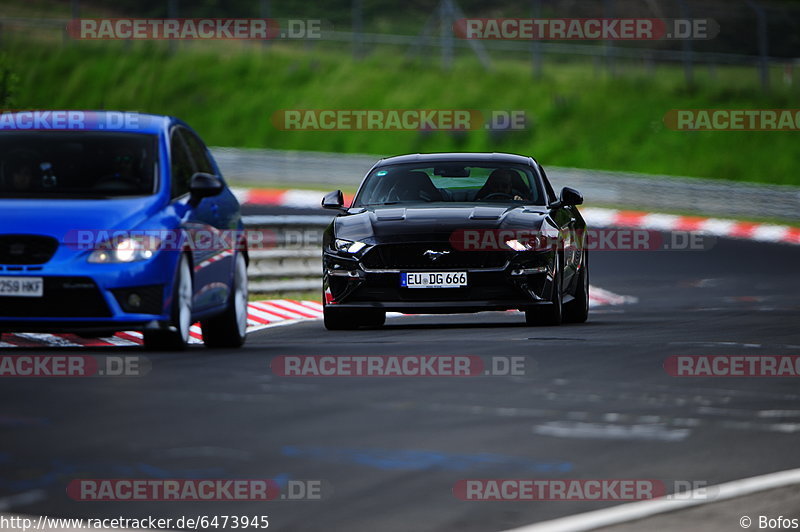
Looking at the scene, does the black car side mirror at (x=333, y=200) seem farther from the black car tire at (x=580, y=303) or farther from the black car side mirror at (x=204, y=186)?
the black car side mirror at (x=204, y=186)

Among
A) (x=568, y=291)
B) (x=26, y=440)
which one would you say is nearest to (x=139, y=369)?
(x=26, y=440)

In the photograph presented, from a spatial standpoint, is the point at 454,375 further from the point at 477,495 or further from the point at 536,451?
the point at 477,495

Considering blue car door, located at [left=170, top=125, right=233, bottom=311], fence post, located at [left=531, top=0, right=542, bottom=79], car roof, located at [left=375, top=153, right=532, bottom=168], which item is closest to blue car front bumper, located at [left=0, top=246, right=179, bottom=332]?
blue car door, located at [left=170, top=125, right=233, bottom=311]

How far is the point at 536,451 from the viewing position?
7133 millimetres

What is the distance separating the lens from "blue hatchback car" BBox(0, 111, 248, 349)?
385 inches

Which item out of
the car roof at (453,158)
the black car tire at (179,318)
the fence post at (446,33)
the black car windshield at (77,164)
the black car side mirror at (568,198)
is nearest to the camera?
the black car tire at (179,318)

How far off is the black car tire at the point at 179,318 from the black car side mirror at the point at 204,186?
56 cm

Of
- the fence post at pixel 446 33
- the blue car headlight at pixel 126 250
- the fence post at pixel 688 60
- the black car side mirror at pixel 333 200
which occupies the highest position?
the fence post at pixel 446 33

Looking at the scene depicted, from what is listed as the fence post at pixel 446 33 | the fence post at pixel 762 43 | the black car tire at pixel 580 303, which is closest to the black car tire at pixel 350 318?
the black car tire at pixel 580 303

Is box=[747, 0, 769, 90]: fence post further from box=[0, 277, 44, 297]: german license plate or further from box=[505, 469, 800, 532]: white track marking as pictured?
box=[505, 469, 800, 532]: white track marking

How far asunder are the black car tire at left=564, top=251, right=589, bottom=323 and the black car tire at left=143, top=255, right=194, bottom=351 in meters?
4.79

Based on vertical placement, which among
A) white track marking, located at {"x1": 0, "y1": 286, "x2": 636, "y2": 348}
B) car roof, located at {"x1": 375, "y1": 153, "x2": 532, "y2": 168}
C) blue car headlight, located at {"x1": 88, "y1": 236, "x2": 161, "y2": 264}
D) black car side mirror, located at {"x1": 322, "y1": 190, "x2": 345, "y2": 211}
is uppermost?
car roof, located at {"x1": 375, "y1": 153, "x2": 532, "y2": 168}

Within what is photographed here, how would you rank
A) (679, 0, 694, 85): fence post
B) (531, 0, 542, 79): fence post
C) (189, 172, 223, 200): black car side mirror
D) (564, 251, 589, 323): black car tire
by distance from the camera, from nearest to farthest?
(189, 172, 223, 200): black car side mirror → (564, 251, 589, 323): black car tire → (679, 0, 694, 85): fence post → (531, 0, 542, 79): fence post

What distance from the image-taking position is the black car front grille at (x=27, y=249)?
9789 millimetres
